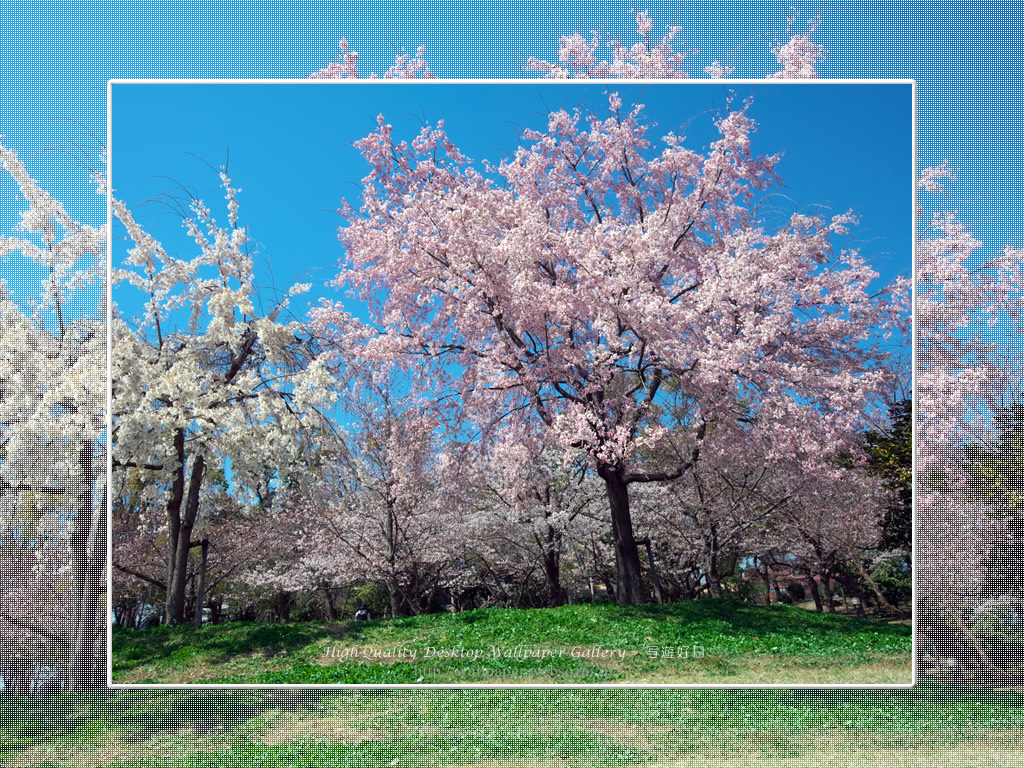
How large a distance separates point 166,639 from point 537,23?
14.2 ft

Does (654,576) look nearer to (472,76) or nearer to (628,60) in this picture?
(472,76)

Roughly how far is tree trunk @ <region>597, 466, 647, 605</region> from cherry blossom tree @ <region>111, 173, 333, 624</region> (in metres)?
1.74

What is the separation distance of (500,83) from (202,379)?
2.51 m

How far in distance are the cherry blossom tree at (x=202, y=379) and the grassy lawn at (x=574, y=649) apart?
0.66m

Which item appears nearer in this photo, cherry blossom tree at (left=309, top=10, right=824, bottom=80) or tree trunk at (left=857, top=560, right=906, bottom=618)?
tree trunk at (left=857, top=560, right=906, bottom=618)

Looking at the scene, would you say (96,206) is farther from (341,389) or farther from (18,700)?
(18,700)

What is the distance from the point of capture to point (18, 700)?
5105 mm

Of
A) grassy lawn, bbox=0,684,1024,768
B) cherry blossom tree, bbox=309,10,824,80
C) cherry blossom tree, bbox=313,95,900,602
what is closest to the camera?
grassy lawn, bbox=0,684,1024,768

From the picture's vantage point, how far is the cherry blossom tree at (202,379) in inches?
194

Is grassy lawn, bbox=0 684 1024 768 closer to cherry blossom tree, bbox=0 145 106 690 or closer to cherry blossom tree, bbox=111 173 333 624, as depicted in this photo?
cherry blossom tree, bbox=0 145 106 690

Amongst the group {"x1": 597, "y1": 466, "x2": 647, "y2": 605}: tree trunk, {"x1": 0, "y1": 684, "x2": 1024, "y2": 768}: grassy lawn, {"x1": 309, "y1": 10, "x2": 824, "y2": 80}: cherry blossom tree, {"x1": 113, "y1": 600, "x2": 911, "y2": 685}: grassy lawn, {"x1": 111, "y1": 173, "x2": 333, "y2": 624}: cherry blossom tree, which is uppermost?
{"x1": 309, "y1": 10, "x2": 824, "y2": 80}: cherry blossom tree

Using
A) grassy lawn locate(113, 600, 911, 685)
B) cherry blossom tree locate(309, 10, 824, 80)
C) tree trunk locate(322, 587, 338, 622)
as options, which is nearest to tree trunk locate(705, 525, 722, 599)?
grassy lawn locate(113, 600, 911, 685)

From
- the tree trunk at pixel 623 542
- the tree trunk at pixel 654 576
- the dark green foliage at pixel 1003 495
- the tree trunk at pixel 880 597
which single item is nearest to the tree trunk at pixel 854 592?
the tree trunk at pixel 880 597

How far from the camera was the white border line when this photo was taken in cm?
486
